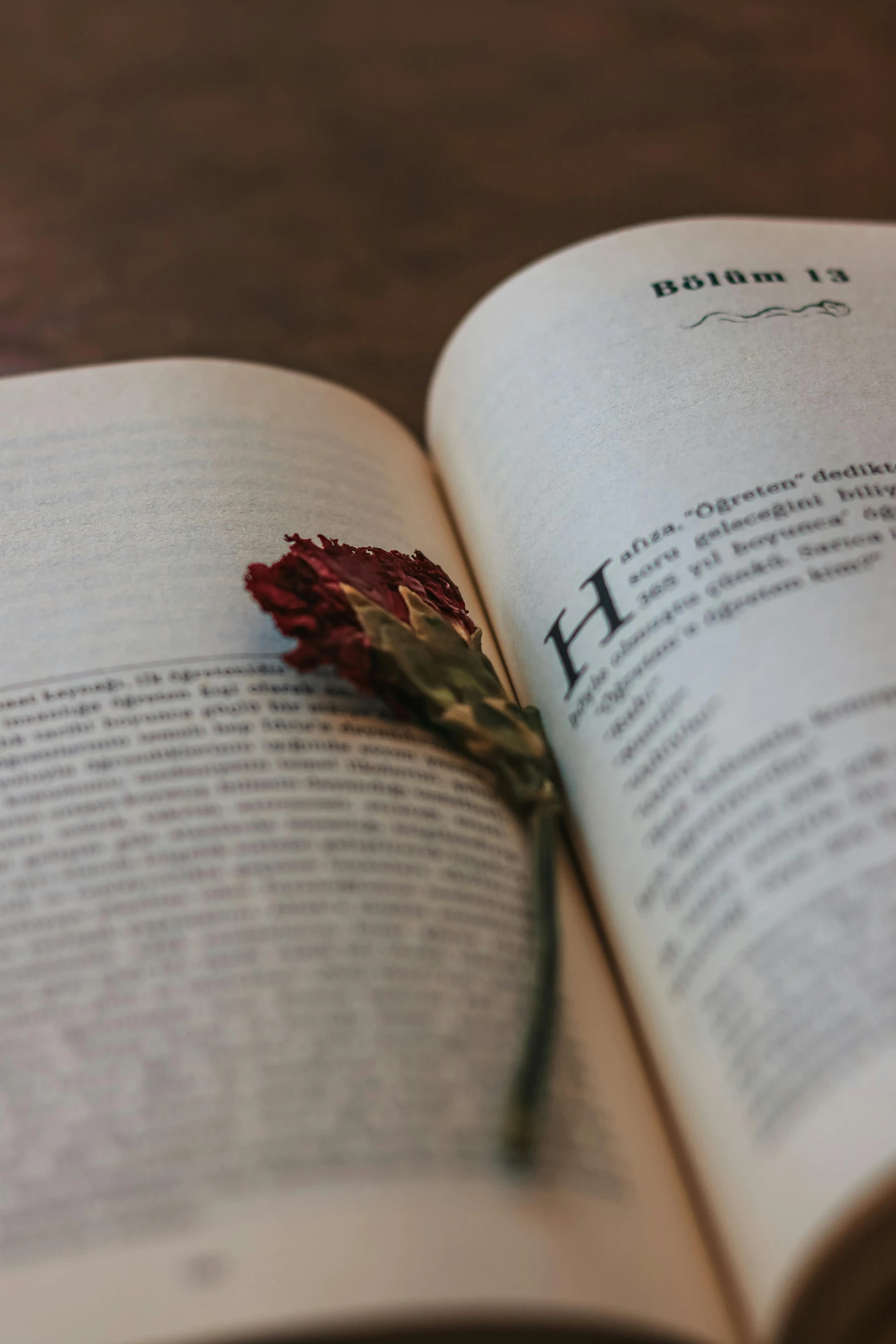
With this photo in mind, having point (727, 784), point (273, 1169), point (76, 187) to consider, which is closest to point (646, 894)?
point (727, 784)

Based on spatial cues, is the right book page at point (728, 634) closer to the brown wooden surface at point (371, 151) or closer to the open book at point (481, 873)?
the open book at point (481, 873)

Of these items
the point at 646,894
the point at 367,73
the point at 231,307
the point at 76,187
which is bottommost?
the point at 646,894

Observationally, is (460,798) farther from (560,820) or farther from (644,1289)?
(644,1289)

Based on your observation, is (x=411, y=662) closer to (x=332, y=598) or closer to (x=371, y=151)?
(x=332, y=598)

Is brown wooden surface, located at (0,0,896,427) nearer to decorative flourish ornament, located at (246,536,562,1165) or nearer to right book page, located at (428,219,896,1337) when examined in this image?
right book page, located at (428,219,896,1337)

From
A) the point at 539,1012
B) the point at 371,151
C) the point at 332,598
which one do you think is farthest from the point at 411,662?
the point at 371,151

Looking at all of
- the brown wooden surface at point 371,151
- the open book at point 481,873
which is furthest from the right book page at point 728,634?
the brown wooden surface at point 371,151
